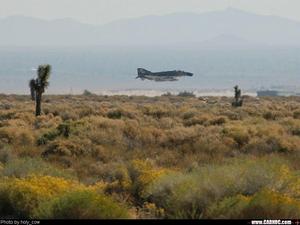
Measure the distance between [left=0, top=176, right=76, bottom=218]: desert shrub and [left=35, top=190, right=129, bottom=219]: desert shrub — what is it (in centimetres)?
77

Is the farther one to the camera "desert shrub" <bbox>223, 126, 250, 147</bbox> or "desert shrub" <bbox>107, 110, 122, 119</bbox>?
"desert shrub" <bbox>107, 110, 122, 119</bbox>

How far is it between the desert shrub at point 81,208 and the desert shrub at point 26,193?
77 cm

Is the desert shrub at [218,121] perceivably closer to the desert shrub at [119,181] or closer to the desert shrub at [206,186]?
the desert shrub at [119,181]

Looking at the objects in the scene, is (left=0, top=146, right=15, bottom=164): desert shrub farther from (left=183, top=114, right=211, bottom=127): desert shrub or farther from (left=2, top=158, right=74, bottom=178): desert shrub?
(left=183, top=114, right=211, bottom=127): desert shrub

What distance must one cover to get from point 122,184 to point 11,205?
2.46m

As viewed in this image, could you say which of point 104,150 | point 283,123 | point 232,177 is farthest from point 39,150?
point 283,123

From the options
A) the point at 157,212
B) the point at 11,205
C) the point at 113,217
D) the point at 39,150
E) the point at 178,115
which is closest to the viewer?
the point at 113,217

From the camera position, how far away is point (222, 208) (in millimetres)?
8492

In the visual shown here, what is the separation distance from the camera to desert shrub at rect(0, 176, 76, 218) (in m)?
9.56

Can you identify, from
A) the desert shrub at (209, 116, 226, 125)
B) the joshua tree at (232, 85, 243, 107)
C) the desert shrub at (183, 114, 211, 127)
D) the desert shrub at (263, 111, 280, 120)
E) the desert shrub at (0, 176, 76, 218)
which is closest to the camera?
the desert shrub at (0, 176, 76, 218)

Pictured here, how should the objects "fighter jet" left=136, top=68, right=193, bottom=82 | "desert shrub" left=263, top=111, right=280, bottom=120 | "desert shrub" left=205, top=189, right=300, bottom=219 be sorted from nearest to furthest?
"desert shrub" left=205, top=189, right=300, bottom=219 < "desert shrub" left=263, top=111, right=280, bottom=120 < "fighter jet" left=136, top=68, right=193, bottom=82

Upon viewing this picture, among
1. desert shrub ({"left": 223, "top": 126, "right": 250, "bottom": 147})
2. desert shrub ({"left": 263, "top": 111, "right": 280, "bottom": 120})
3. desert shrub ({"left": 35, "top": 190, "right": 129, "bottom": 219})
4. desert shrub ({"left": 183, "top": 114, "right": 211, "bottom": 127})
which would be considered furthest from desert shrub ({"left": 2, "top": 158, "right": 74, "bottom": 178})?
desert shrub ({"left": 263, "top": 111, "right": 280, "bottom": 120})

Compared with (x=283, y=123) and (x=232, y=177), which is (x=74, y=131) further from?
(x=232, y=177)

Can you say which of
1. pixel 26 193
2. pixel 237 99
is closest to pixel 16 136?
pixel 26 193
